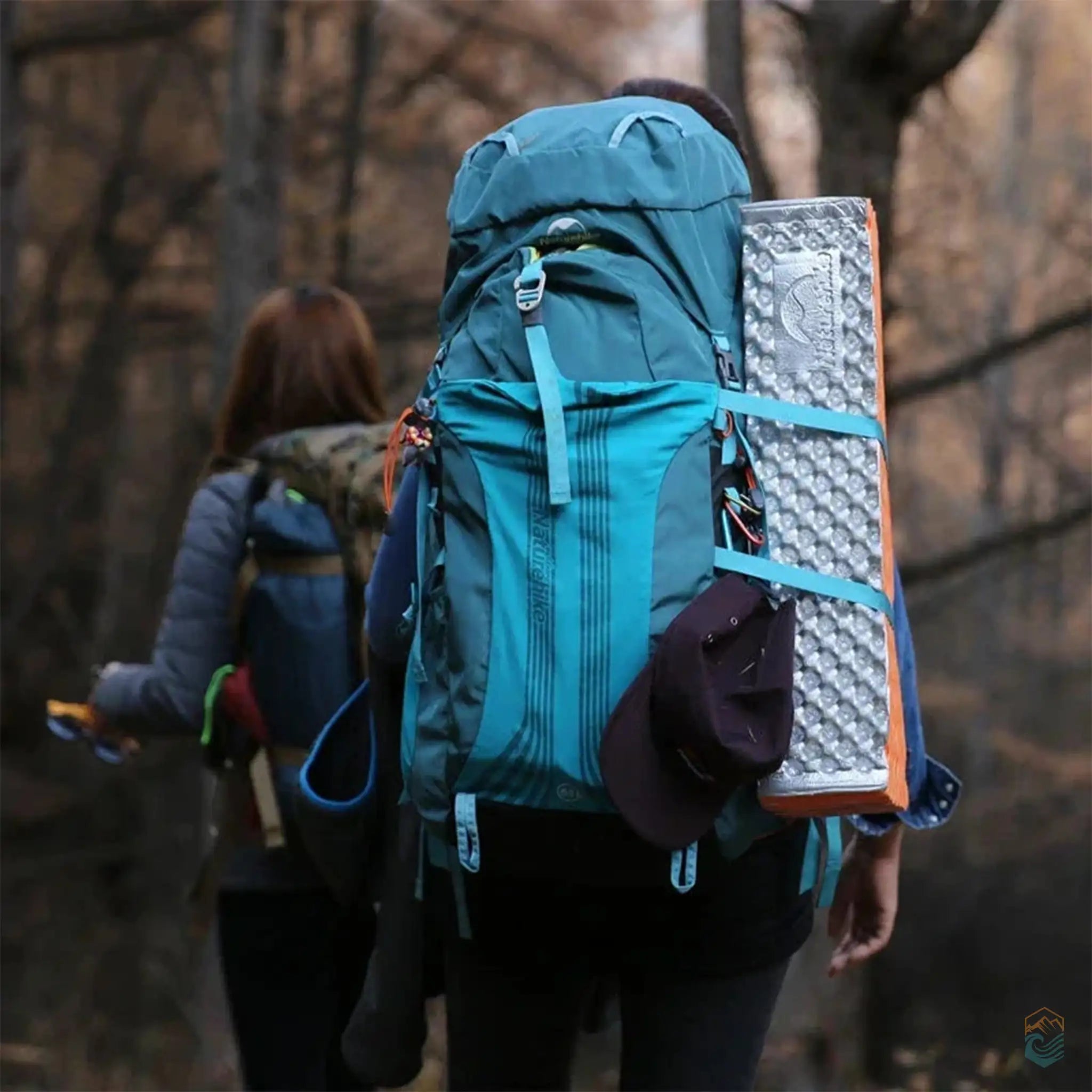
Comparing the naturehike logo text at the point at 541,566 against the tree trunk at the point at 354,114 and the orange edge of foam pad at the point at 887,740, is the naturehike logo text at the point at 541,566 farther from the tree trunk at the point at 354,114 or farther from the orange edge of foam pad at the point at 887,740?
the tree trunk at the point at 354,114

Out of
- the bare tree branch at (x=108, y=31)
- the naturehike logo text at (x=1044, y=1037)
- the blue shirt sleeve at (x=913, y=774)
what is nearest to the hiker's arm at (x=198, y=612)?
the blue shirt sleeve at (x=913, y=774)

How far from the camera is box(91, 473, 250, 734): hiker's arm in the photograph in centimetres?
279

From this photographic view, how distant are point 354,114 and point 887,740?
7.20m

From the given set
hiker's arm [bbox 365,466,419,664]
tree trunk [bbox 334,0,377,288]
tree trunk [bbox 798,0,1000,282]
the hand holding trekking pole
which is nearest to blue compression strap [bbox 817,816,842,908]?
hiker's arm [bbox 365,466,419,664]

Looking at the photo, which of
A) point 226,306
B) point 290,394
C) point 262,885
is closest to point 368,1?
point 226,306

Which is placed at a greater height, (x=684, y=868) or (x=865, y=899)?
(x=684, y=868)

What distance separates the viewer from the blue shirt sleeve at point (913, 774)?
1.87 m

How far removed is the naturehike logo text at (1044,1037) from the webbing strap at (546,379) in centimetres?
222

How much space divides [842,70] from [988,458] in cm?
1580

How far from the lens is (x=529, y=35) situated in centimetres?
921

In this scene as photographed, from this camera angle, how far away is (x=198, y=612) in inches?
110

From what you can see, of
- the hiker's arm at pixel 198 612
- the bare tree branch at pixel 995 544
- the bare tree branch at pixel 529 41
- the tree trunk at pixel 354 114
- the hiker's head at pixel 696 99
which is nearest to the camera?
the hiker's head at pixel 696 99

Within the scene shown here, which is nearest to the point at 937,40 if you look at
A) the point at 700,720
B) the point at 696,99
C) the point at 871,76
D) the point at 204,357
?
the point at 871,76

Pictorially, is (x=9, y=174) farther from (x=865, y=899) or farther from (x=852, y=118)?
(x=865, y=899)
